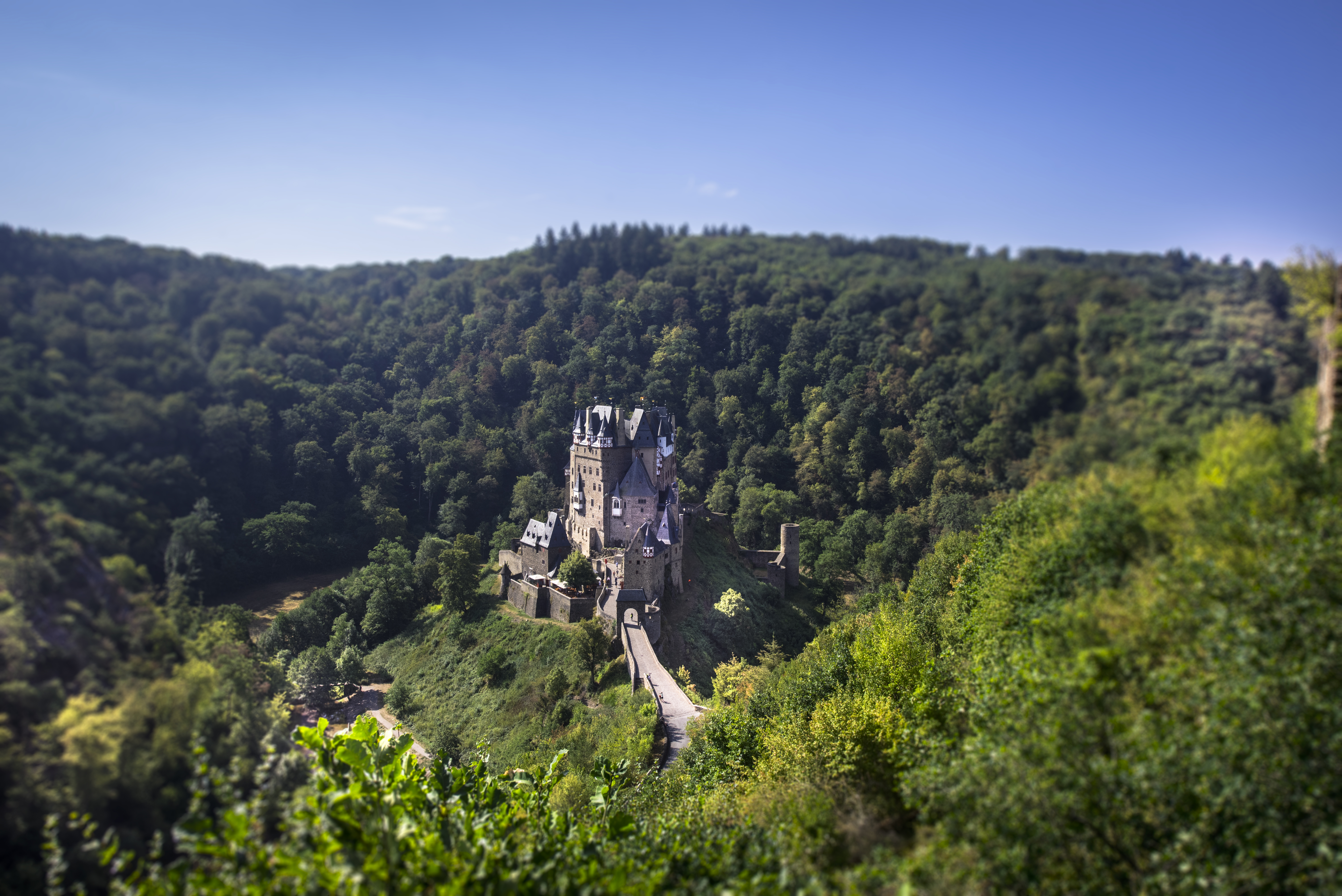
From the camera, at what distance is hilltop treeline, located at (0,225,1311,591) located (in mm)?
13148

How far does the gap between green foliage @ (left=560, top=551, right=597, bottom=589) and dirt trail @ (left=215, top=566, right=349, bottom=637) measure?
59.5ft

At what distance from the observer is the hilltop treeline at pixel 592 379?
518 inches

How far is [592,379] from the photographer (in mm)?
84125

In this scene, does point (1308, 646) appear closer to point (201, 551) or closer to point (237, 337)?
point (201, 551)

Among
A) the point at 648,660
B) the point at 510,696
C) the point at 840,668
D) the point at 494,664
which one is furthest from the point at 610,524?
the point at 840,668

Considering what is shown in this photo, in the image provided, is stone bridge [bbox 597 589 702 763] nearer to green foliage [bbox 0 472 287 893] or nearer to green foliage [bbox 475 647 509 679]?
green foliage [bbox 475 647 509 679]

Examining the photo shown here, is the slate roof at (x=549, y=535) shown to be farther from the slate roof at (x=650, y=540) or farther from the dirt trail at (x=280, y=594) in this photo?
the dirt trail at (x=280, y=594)

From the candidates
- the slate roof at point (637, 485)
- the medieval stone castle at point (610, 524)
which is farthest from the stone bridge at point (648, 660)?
the slate roof at point (637, 485)

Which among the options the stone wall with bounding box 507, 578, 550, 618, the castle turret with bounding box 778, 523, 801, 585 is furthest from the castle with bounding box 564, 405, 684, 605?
the castle turret with bounding box 778, 523, 801, 585

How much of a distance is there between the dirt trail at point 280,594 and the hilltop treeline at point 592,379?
1498 millimetres

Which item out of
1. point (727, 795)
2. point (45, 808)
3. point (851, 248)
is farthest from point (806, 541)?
point (851, 248)

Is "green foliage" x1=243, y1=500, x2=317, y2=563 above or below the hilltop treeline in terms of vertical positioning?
below

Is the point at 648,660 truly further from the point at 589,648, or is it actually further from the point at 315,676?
the point at 315,676

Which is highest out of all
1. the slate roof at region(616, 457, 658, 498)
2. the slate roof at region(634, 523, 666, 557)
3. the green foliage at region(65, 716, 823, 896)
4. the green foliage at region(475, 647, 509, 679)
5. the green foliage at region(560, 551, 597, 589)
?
the green foliage at region(65, 716, 823, 896)
